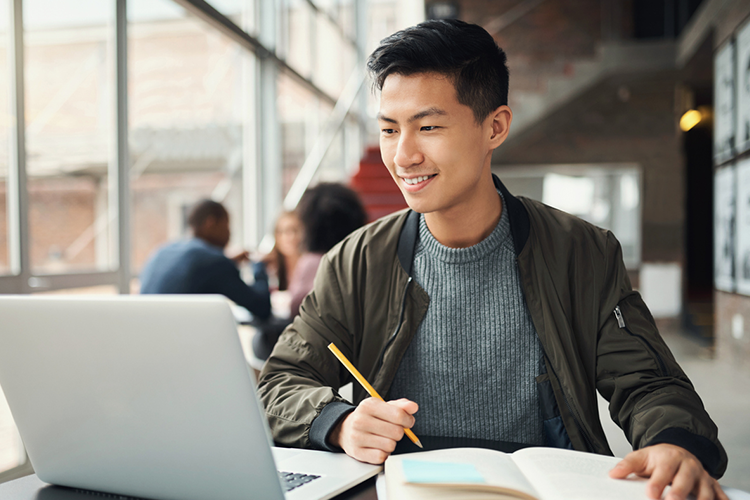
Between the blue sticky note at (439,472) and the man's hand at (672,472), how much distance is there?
189mm

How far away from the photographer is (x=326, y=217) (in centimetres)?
278

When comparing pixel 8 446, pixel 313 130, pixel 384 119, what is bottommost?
pixel 8 446

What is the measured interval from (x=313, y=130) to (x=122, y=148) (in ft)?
12.3

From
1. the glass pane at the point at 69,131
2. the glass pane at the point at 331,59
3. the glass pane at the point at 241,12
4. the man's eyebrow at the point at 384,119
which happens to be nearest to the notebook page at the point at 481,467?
the man's eyebrow at the point at 384,119

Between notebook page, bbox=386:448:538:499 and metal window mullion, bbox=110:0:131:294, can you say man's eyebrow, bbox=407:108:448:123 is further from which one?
metal window mullion, bbox=110:0:131:294

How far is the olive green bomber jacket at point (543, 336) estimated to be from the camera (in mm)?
993

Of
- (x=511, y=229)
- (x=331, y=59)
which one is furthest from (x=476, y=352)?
(x=331, y=59)

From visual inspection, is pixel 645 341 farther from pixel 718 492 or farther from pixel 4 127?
pixel 4 127

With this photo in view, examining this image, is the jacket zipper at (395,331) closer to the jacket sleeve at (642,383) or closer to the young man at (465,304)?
the young man at (465,304)

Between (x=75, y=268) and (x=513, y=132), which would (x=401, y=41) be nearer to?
(x=75, y=268)

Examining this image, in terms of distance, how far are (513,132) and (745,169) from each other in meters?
2.61

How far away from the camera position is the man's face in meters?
1.11

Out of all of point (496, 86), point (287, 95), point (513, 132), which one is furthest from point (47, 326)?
point (513, 132)

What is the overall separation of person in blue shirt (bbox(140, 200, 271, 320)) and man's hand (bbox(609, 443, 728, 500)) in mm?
2324
